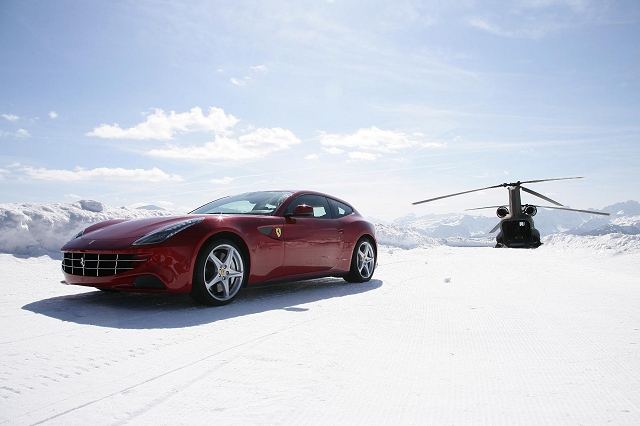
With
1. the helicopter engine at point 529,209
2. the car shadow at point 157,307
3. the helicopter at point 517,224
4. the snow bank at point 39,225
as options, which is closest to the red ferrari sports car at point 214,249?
the car shadow at point 157,307

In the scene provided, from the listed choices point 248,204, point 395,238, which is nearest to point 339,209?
point 248,204

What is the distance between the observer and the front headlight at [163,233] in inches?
166

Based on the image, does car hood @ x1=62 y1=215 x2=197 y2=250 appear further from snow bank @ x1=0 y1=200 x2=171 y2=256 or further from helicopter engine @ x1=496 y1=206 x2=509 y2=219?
helicopter engine @ x1=496 y1=206 x2=509 y2=219

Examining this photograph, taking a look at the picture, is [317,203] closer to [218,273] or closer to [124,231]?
[218,273]

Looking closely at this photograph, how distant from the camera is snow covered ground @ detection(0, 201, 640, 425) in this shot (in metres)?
1.95

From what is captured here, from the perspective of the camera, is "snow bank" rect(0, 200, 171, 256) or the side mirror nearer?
the side mirror

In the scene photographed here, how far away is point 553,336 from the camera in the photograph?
11.0 ft

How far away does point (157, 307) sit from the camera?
14.2ft

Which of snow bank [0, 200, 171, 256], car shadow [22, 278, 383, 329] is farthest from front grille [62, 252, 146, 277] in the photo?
snow bank [0, 200, 171, 256]

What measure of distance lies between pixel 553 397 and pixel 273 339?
1.72 meters

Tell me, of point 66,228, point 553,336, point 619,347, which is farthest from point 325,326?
point 66,228

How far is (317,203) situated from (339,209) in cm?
49

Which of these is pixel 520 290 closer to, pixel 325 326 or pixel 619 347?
pixel 619 347

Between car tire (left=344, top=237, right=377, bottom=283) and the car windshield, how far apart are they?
1468 millimetres
